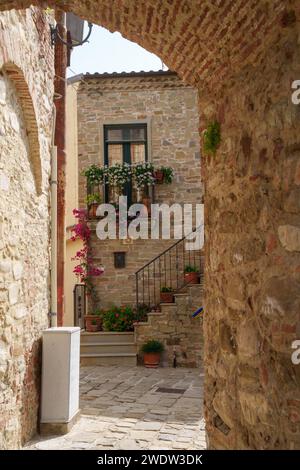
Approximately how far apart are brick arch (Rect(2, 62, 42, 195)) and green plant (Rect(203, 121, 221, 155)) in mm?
1912

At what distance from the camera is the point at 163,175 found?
36.3 ft

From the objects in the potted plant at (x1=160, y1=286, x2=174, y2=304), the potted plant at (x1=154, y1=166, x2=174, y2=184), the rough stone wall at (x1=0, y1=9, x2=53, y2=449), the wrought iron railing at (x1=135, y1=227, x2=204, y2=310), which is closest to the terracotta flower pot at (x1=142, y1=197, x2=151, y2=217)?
the potted plant at (x1=154, y1=166, x2=174, y2=184)

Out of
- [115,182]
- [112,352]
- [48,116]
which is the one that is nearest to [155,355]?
[112,352]

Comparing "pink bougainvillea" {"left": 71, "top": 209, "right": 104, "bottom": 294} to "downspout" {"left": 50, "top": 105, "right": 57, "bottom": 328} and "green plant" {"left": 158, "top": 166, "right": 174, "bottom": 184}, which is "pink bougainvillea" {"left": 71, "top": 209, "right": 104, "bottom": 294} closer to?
"green plant" {"left": 158, "top": 166, "right": 174, "bottom": 184}

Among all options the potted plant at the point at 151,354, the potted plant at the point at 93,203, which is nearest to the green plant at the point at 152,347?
the potted plant at the point at 151,354

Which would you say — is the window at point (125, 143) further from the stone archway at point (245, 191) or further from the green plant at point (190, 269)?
the stone archway at point (245, 191)

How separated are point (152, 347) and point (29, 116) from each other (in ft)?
19.5

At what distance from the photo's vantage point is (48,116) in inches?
222

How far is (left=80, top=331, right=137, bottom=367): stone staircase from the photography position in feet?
31.3

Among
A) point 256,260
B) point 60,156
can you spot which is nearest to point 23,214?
point 60,156

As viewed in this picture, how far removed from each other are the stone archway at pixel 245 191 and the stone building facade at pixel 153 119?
8.14 metres

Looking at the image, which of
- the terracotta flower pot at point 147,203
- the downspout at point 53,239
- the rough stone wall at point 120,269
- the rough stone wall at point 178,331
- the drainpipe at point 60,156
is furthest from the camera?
the terracotta flower pot at point 147,203

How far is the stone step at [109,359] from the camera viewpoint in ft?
31.2

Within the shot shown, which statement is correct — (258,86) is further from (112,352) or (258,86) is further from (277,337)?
(112,352)
